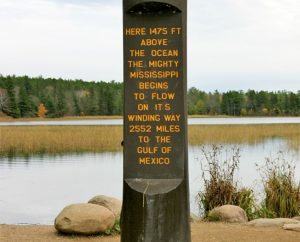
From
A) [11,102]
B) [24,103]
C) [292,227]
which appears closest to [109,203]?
[292,227]

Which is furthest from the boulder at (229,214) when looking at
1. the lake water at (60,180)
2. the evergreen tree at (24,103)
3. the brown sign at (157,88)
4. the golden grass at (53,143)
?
the evergreen tree at (24,103)

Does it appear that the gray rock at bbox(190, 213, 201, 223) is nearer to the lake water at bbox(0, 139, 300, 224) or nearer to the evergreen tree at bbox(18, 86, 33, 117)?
the lake water at bbox(0, 139, 300, 224)

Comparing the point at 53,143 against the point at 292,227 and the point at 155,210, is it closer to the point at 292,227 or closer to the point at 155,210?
the point at 292,227

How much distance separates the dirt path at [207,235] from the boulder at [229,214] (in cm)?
52

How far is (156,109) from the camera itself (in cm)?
806

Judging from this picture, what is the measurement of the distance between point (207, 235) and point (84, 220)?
203cm

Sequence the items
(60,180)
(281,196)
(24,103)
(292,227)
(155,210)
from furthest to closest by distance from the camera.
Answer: (24,103) < (60,180) < (281,196) < (292,227) < (155,210)

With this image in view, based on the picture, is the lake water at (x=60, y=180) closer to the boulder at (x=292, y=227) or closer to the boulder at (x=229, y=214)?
the boulder at (x=229, y=214)

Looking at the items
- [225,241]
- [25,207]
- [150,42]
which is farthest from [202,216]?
[150,42]

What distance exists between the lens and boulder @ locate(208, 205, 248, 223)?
1213cm

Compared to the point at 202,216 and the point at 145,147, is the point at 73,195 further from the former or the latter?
the point at 145,147

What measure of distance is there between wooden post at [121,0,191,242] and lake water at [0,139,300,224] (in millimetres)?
5916

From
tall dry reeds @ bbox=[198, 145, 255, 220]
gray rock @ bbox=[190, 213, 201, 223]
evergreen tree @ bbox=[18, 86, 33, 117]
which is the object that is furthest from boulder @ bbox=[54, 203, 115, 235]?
evergreen tree @ bbox=[18, 86, 33, 117]

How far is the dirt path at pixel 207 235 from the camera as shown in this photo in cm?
1045
